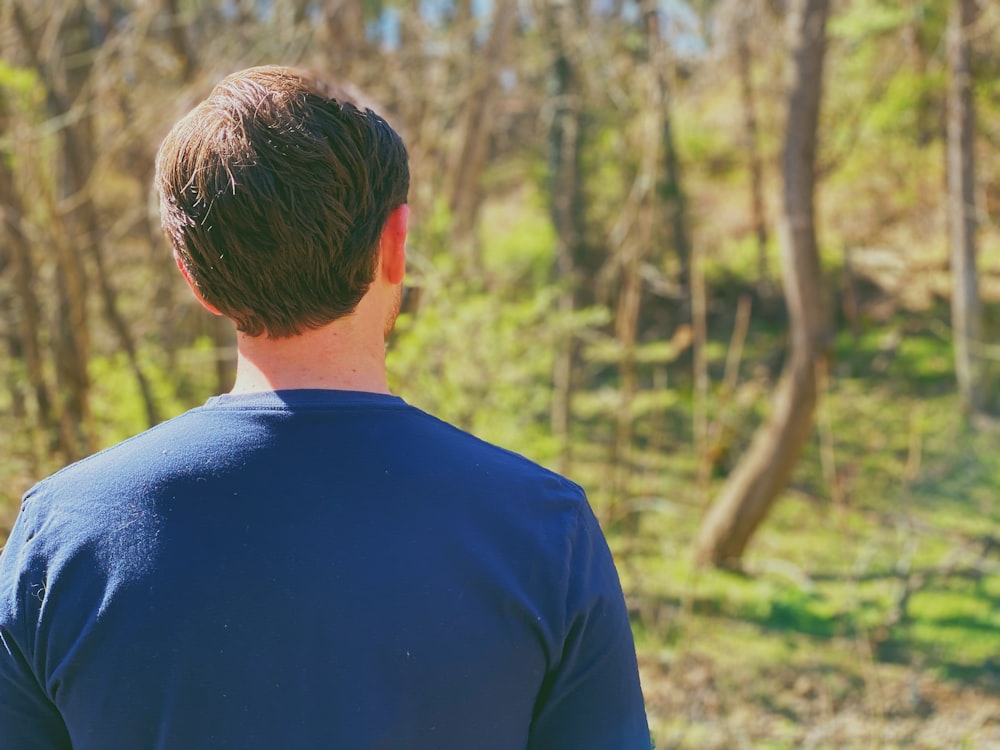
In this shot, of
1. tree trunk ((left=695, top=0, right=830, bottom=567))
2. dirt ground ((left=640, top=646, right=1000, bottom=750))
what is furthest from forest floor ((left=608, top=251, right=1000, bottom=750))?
tree trunk ((left=695, top=0, right=830, bottom=567))

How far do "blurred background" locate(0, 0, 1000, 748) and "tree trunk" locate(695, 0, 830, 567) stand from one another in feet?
0.09

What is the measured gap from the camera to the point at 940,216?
15.6 metres

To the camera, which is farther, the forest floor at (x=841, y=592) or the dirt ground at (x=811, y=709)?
the forest floor at (x=841, y=592)

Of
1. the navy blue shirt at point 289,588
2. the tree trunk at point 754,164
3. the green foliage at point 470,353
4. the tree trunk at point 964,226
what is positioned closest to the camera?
the navy blue shirt at point 289,588

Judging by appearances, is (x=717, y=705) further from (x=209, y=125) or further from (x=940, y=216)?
(x=940, y=216)

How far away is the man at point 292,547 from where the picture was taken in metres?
1.00

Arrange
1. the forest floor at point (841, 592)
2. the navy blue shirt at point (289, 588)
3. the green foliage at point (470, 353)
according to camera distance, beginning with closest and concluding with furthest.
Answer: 1. the navy blue shirt at point (289, 588)
2. the green foliage at point (470, 353)
3. the forest floor at point (841, 592)

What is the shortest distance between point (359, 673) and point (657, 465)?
11975 mm

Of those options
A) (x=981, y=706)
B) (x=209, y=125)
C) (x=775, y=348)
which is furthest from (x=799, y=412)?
(x=209, y=125)

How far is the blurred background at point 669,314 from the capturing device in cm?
558

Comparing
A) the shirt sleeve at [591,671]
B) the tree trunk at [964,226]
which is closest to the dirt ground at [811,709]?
the shirt sleeve at [591,671]

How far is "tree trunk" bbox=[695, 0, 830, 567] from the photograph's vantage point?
7910mm

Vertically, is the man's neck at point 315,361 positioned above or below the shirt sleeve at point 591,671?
above

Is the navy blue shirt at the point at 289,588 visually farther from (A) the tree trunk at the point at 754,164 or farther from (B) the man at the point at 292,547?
(A) the tree trunk at the point at 754,164
